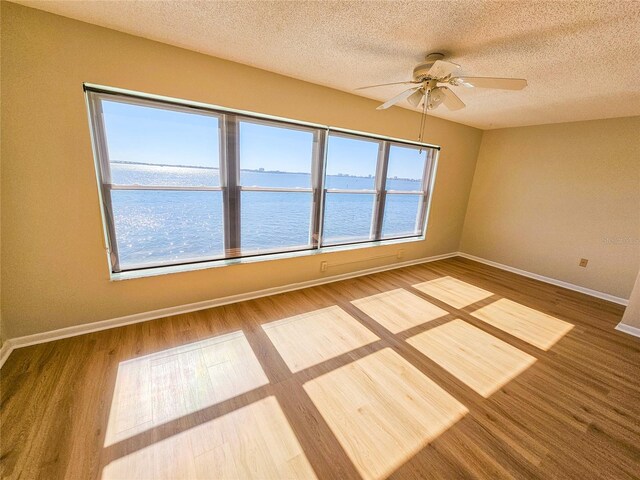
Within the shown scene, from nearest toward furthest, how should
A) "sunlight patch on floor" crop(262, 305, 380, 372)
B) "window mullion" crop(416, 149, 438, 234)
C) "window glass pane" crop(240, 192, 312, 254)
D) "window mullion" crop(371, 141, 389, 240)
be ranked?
"sunlight patch on floor" crop(262, 305, 380, 372), "window glass pane" crop(240, 192, 312, 254), "window mullion" crop(371, 141, 389, 240), "window mullion" crop(416, 149, 438, 234)

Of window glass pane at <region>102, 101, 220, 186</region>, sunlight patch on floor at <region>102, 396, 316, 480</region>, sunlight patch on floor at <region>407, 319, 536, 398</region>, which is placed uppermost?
window glass pane at <region>102, 101, 220, 186</region>

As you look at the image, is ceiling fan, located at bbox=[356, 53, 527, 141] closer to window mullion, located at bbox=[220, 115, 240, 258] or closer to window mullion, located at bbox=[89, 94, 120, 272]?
window mullion, located at bbox=[220, 115, 240, 258]

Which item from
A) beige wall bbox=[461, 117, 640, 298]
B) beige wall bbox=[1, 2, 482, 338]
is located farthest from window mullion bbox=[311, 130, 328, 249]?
beige wall bbox=[461, 117, 640, 298]

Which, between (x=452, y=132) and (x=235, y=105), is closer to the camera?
(x=235, y=105)

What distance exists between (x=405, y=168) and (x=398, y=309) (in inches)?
90.9

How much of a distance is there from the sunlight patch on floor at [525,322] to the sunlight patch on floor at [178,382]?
2513 mm

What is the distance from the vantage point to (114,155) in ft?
6.86

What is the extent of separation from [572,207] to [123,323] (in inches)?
229

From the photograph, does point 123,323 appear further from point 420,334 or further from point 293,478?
point 420,334

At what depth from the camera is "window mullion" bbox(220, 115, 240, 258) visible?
251cm

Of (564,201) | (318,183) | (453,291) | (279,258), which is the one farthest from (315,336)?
(564,201)

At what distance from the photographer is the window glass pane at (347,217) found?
3395mm

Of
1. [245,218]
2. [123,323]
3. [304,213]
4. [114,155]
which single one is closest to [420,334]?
[304,213]

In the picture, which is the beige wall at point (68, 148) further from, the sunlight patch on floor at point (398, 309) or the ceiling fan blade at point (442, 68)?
the sunlight patch on floor at point (398, 309)
